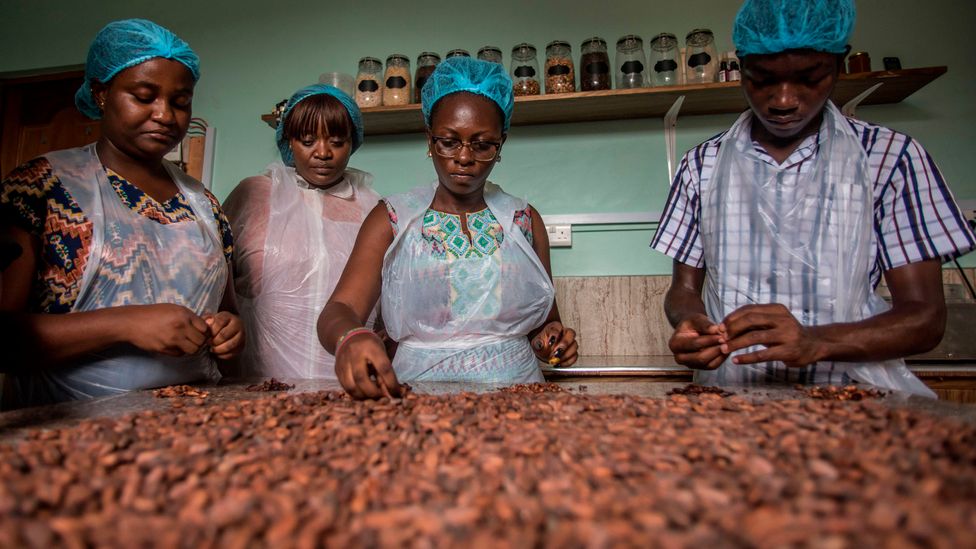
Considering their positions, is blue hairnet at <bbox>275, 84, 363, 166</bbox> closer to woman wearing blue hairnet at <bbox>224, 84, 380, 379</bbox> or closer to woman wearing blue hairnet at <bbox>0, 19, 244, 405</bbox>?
woman wearing blue hairnet at <bbox>224, 84, 380, 379</bbox>

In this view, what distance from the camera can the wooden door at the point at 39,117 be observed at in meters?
3.46

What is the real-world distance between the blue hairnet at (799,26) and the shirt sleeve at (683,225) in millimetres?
311

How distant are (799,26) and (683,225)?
1.62 feet

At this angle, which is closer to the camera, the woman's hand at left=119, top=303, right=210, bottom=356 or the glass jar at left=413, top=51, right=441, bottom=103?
the woman's hand at left=119, top=303, right=210, bottom=356

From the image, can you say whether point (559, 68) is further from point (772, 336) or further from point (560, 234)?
point (772, 336)

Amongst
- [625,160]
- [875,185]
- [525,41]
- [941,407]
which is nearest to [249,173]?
[525,41]

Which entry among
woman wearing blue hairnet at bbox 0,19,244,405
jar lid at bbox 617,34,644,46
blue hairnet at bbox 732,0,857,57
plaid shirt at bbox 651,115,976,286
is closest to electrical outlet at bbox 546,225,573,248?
jar lid at bbox 617,34,644,46

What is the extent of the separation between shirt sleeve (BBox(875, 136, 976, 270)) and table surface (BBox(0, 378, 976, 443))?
302 mm

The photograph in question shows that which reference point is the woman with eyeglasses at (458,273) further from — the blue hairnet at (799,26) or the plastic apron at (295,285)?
the blue hairnet at (799,26)

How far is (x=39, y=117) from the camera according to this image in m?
3.52

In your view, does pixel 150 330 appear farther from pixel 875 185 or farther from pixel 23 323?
pixel 875 185

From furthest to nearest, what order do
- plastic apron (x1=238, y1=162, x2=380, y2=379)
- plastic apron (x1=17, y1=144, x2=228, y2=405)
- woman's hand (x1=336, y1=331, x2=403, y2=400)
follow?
plastic apron (x1=238, y1=162, x2=380, y2=379) → plastic apron (x1=17, y1=144, x2=228, y2=405) → woman's hand (x1=336, y1=331, x2=403, y2=400)

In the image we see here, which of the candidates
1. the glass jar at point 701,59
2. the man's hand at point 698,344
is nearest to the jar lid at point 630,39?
the glass jar at point 701,59

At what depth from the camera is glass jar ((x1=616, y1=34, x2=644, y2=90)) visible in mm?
2650
